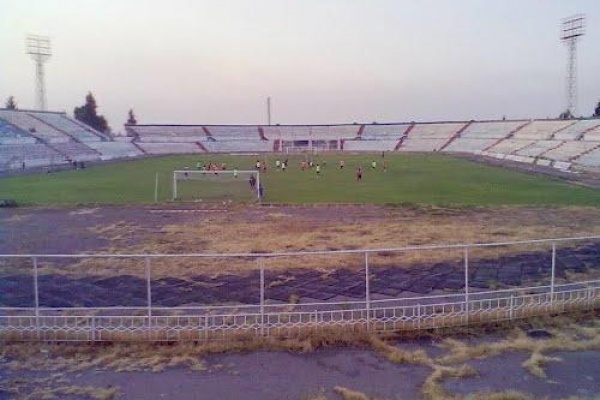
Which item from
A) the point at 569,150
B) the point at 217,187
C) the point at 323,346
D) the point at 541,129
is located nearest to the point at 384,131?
the point at 541,129

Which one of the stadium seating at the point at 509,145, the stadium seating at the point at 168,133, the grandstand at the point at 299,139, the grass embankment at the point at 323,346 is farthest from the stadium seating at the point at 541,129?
the grass embankment at the point at 323,346

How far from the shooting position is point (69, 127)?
63.1 meters

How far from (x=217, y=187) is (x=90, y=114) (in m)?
68.5

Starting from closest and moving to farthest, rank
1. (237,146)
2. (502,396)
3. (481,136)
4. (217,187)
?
(502,396)
(217,187)
(481,136)
(237,146)

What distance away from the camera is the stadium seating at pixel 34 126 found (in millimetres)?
53900

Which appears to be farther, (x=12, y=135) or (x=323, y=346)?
(x=12, y=135)

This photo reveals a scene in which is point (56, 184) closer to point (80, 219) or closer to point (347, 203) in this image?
point (80, 219)

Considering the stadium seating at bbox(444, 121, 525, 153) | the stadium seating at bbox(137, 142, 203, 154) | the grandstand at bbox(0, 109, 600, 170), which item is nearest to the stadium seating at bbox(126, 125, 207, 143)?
the grandstand at bbox(0, 109, 600, 170)

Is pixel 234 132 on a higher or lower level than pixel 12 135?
higher

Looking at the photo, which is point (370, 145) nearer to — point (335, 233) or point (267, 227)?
point (267, 227)

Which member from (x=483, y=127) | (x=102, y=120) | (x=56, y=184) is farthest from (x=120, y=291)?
(x=102, y=120)

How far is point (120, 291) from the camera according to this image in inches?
380

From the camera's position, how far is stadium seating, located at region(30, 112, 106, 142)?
60.7m

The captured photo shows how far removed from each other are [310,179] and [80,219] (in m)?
17.9
